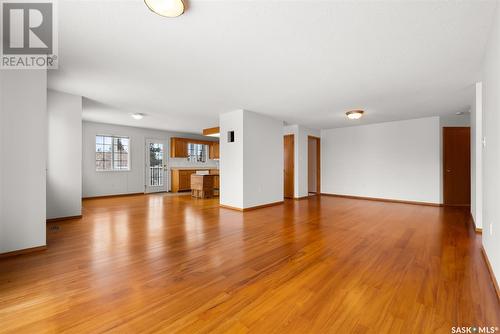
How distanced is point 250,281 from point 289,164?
5.77 meters

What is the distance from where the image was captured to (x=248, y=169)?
5.50m

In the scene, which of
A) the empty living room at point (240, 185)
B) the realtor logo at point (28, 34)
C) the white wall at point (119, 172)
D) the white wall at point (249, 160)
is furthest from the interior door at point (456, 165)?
the white wall at point (119, 172)

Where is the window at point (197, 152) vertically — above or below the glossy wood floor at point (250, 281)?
above

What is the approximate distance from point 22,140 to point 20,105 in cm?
41

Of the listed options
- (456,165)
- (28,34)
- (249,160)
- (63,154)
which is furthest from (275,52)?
(456,165)

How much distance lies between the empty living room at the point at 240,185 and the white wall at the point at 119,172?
2361 millimetres

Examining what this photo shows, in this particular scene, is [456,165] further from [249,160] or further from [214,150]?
[214,150]

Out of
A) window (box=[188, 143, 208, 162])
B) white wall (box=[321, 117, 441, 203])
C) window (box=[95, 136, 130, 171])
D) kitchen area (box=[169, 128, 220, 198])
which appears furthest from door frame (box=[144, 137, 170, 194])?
white wall (box=[321, 117, 441, 203])

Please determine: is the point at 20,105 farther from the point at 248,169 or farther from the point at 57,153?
the point at 248,169

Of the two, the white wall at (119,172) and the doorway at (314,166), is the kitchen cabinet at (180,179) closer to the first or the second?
the white wall at (119,172)

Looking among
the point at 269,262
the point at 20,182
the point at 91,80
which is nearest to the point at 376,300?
the point at 269,262

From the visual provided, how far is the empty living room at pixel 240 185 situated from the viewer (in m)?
1.73

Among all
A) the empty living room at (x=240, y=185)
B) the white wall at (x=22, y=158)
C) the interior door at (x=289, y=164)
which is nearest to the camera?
the empty living room at (x=240, y=185)

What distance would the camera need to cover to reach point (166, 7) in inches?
72.4
